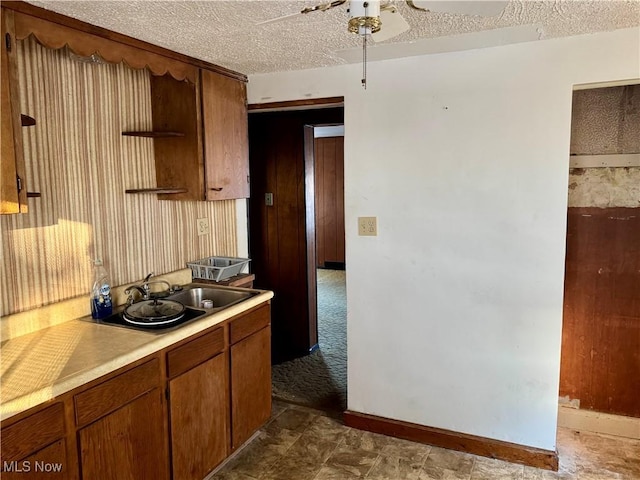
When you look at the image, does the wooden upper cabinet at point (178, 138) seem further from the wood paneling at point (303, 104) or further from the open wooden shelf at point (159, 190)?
the wood paneling at point (303, 104)

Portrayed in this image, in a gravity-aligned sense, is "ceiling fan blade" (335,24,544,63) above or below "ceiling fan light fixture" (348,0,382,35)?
above

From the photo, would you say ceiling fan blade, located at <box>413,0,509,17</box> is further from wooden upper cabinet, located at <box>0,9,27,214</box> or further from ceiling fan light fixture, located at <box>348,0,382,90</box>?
wooden upper cabinet, located at <box>0,9,27,214</box>

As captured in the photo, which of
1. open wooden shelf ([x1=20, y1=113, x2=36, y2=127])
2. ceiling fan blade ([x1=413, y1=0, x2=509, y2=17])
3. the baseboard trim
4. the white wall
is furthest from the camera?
the baseboard trim

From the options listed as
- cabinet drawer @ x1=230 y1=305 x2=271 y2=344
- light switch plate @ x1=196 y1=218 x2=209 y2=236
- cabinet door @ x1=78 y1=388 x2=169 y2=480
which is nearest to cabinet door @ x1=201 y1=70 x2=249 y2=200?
light switch plate @ x1=196 y1=218 x2=209 y2=236

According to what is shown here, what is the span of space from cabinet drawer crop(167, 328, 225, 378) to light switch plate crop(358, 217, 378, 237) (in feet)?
3.17

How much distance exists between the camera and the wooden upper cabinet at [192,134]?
99.0 inches

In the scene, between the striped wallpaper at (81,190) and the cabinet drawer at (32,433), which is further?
the striped wallpaper at (81,190)

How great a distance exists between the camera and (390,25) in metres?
1.56

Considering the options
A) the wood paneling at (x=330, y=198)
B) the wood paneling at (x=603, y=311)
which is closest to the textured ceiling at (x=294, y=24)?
the wood paneling at (x=603, y=311)

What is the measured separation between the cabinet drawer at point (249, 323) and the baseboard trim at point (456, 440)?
824 mm

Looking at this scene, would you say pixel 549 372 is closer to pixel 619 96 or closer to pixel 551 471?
pixel 551 471

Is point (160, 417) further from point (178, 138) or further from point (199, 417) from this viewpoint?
point (178, 138)

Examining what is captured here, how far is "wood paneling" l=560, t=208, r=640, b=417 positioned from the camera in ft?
8.58

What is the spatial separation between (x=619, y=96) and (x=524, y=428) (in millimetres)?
1849
